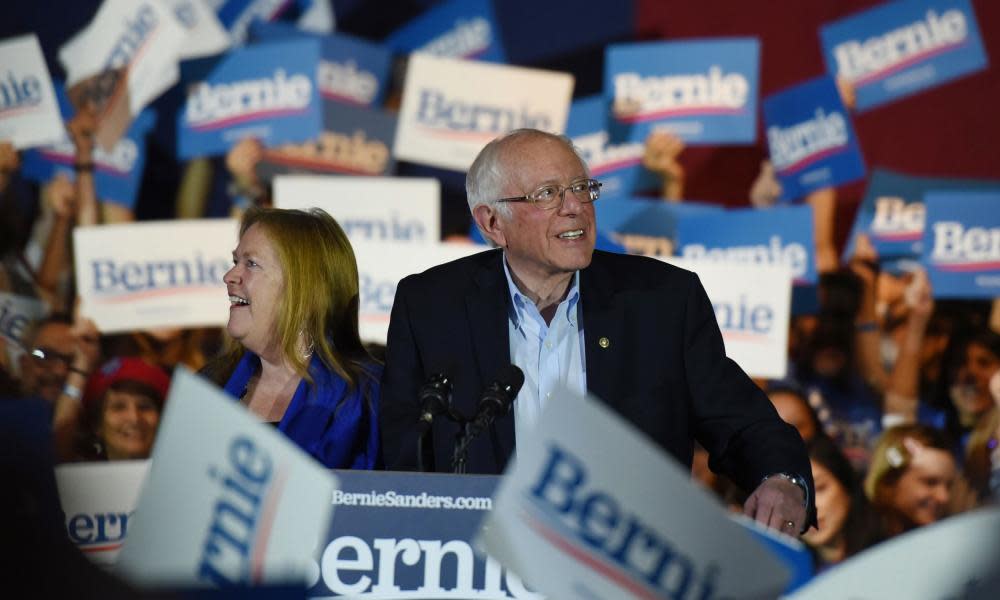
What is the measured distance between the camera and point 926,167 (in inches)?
257

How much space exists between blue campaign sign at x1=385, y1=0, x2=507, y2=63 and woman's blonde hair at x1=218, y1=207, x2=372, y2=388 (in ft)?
10.9

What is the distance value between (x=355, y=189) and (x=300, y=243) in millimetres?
2343

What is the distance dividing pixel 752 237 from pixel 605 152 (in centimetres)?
94

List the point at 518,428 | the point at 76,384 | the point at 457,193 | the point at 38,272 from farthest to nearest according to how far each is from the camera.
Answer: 1. the point at 457,193
2. the point at 38,272
3. the point at 76,384
4. the point at 518,428

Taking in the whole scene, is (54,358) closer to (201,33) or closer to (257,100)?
(257,100)

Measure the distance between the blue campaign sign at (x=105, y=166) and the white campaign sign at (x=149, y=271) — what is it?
0.65 meters

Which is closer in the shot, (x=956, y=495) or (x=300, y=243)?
(x=300, y=243)

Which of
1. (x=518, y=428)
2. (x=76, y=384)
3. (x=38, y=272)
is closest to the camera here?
(x=518, y=428)

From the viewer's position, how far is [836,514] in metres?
4.92

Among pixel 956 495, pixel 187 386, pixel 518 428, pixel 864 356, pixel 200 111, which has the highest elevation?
pixel 200 111

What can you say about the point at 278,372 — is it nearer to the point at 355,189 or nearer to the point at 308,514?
the point at 308,514

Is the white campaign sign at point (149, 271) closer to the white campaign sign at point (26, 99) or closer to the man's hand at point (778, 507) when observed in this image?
the white campaign sign at point (26, 99)

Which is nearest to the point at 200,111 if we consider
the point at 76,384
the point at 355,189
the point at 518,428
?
the point at 355,189

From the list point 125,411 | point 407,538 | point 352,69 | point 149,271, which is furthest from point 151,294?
point 407,538
